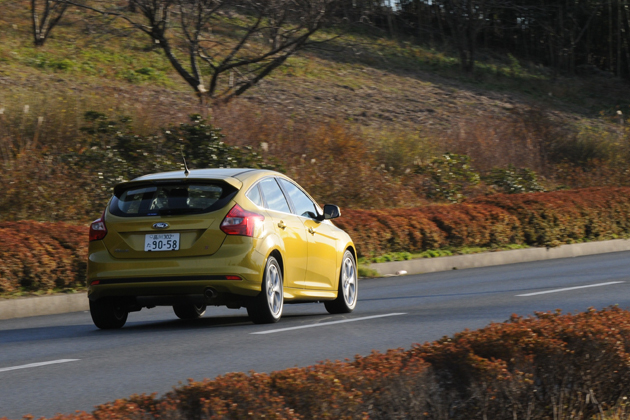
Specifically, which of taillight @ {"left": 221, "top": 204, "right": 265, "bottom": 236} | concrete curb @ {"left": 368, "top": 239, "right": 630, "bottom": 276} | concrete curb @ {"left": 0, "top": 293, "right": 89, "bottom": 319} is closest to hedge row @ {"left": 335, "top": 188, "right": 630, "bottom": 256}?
concrete curb @ {"left": 368, "top": 239, "right": 630, "bottom": 276}

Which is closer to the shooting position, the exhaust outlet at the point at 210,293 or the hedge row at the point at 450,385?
the hedge row at the point at 450,385

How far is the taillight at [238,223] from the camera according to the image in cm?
942

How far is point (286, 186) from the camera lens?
35.6ft

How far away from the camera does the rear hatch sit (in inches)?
372

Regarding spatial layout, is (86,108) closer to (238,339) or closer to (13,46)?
(238,339)

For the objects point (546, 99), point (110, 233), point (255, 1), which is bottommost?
point (546, 99)

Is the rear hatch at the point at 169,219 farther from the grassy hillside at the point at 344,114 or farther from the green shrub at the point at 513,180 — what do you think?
the green shrub at the point at 513,180

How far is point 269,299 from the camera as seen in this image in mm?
9844

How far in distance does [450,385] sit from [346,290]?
644 centimetres

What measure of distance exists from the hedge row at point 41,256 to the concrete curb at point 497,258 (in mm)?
5722

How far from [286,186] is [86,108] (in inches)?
473

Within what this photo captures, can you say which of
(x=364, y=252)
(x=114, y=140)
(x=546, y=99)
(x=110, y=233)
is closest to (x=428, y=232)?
(x=364, y=252)

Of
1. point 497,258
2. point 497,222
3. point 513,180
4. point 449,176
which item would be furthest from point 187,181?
point 513,180

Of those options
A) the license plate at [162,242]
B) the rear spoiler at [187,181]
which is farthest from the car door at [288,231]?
the license plate at [162,242]
